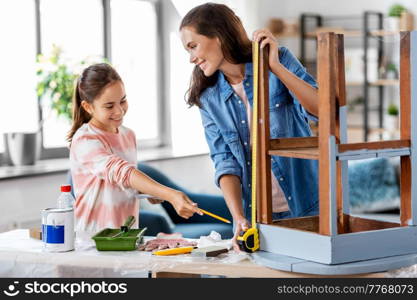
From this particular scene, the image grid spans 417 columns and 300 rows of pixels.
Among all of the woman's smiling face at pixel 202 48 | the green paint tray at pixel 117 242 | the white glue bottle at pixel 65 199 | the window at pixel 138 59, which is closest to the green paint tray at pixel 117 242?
the green paint tray at pixel 117 242

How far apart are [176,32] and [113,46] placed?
2.01ft

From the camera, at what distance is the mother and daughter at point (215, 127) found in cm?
221

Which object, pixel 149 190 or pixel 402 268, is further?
pixel 149 190

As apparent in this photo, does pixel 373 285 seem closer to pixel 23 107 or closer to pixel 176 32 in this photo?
pixel 23 107

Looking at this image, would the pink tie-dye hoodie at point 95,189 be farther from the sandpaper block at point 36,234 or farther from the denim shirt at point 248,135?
the denim shirt at point 248,135

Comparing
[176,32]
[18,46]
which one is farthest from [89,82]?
[176,32]

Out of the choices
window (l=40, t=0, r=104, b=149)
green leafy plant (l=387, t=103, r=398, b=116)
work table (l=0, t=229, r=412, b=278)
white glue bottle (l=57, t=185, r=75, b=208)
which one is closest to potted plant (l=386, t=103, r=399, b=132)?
green leafy plant (l=387, t=103, r=398, b=116)

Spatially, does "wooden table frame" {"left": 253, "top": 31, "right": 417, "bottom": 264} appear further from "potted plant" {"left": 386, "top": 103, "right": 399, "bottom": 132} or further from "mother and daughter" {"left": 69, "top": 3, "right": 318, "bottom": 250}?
"potted plant" {"left": 386, "top": 103, "right": 399, "bottom": 132}

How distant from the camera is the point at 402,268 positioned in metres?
1.84

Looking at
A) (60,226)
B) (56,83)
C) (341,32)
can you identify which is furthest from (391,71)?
(60,226)

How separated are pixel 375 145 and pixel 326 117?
0.16m

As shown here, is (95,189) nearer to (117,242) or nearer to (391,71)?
(117,242)

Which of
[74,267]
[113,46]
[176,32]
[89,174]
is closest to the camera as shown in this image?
[74,267]

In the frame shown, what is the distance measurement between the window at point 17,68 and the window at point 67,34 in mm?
93
